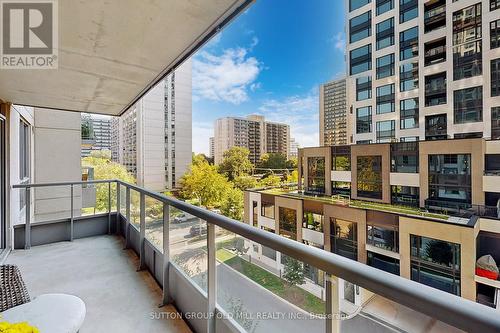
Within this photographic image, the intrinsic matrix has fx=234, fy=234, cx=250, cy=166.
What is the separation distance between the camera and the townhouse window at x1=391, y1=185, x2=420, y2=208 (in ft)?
18.3

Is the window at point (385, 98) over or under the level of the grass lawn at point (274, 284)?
over

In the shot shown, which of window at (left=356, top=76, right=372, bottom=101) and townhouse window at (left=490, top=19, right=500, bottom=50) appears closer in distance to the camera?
townhouse window at (left=490, top=19, right=500, bottom=50)

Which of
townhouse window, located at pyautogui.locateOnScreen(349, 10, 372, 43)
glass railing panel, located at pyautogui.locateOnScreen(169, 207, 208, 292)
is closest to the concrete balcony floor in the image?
glass railing panel, located at pyautogui.locateOnScreen(169, 207, 208, 292)

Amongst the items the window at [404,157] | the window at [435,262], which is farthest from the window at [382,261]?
the window at [404,157]

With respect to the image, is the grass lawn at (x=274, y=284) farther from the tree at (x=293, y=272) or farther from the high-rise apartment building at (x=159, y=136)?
the high-rise apartment building at (x=159, y=136)

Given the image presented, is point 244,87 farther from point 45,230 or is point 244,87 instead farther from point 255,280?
point 255,280

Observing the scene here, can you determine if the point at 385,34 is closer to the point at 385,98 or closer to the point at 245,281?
the point at 385,98

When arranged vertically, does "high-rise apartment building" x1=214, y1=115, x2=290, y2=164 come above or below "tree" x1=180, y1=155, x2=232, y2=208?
above

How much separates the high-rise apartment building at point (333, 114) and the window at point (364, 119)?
0.51m

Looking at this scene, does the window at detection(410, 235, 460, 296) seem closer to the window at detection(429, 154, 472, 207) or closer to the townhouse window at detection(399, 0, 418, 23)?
the window at detection(429, 154, 472, 207)

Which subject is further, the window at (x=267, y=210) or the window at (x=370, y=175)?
the window at (x=267, y=210)

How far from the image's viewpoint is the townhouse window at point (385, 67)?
7.88 metres

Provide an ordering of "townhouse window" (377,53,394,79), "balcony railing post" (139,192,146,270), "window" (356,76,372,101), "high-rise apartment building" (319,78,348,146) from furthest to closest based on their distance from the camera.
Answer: "high-rise apartment building" (319,78,348,146) → "window" (356,76,372,101) → "townhouse window" (377,53,394,79) → "balcony railing post" (139,192,146,270)

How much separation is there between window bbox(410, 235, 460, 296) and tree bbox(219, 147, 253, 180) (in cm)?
1304
